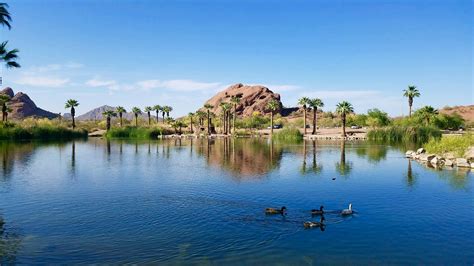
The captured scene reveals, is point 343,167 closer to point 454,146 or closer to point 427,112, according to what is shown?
point 454,146

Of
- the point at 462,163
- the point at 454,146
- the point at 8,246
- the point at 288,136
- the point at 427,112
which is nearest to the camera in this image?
the point at 8,246

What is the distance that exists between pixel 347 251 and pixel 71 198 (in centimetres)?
1524

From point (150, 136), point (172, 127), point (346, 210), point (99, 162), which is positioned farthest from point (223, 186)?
point (172, 127)

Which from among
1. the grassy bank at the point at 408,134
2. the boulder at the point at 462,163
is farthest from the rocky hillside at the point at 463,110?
the boulder at the point at 462,163

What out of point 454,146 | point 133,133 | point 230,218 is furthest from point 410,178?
point 133,133

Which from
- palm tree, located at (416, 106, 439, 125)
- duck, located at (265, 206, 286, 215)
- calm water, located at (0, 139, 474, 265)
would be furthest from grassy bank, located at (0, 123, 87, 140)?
→ palm tree, located at (416, 106, 439, 125)

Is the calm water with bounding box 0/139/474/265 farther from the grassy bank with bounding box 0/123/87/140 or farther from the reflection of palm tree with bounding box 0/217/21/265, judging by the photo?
the grassy bank with bounding box 0/123/87/140

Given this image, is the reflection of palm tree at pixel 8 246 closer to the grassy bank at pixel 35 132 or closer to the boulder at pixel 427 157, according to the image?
the boulder at pixel 427 157

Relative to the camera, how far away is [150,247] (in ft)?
42.6

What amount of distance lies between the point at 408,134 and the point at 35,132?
74948 mm

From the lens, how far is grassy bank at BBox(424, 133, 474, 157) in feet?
124

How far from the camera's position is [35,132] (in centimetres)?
7781

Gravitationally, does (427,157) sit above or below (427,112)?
below

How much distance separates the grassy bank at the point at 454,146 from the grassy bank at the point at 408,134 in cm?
2453
